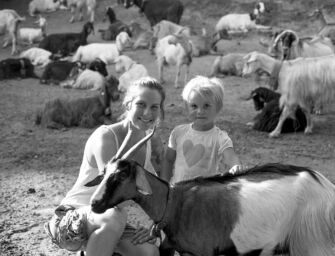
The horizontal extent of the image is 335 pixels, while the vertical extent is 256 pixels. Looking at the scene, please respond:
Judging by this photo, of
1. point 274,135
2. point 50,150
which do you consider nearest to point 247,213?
point 50,150

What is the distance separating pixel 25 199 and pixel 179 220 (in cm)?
249

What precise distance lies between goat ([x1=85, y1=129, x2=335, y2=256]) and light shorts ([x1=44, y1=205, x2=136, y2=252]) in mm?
209

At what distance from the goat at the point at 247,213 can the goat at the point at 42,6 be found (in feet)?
57.1

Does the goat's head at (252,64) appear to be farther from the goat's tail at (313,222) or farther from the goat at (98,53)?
the goat's tail at (313,222)

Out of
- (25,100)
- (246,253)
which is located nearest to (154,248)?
(246,253)

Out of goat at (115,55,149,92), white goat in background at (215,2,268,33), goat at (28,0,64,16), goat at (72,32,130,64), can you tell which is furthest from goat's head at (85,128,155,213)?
goat at (28,0,64,16)

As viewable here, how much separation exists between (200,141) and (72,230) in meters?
0.93

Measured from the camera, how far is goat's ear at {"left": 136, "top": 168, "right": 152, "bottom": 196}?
9.32 feet

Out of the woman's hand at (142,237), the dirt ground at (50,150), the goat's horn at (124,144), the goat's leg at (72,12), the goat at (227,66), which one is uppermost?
the goat's leg at (72,12)

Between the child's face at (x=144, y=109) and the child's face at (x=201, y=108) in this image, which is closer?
the child's face at (x=144, y=109)

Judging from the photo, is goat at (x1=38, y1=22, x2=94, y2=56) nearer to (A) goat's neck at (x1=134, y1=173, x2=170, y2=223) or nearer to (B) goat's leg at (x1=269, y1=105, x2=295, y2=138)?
(B) goat's leg at (x1=269, y1=105, x2=295, y2=138)

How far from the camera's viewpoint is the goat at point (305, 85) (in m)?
7.51

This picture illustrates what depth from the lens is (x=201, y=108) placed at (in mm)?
3416

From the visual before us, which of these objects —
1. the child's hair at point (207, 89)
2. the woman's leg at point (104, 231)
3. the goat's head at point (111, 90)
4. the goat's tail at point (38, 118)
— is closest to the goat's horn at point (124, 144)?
the woman's leg at point (104, 231)
